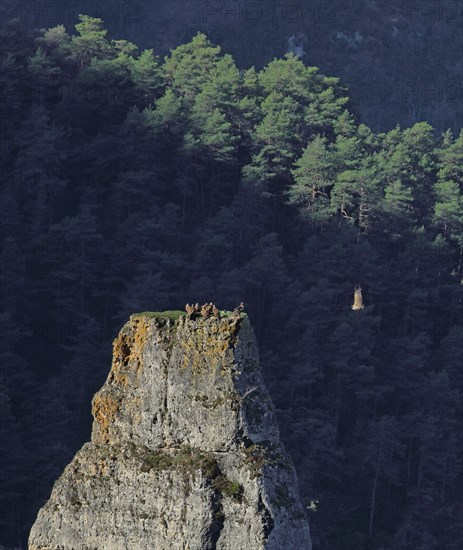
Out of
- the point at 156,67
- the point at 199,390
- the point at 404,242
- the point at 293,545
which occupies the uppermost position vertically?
the point at 156,67

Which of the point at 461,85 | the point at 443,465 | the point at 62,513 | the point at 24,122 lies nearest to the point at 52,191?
the point at 24,122

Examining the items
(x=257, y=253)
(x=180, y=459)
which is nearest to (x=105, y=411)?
(x=180, y=459)

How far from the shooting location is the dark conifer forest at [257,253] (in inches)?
2990

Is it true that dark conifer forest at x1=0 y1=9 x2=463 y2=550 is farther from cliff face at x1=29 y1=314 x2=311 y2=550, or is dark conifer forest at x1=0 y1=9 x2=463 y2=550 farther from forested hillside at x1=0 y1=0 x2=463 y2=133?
cliff face at x1=29 y1=314 x2=311 y2=550

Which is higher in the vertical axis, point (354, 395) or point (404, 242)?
point (404, 242)

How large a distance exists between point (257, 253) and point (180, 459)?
230 feet

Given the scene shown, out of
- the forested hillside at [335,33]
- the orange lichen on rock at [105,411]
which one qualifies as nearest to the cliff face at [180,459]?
the orange lichen on rock at [105,411]

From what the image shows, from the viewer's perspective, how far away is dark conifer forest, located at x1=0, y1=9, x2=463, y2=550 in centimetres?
7594

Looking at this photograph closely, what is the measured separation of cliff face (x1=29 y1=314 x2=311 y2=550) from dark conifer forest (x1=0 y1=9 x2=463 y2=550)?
50330mm

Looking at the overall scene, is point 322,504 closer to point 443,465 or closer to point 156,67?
point 443,465

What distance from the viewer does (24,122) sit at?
88.8m

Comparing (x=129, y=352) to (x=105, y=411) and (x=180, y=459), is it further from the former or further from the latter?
(x=180, y=459)

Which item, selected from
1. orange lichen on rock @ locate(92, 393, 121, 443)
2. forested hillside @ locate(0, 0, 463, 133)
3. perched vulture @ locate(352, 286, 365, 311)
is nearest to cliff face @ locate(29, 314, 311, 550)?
orange lichen on rock @ locate(92, 393, 121, 443)

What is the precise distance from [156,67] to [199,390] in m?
80.6
